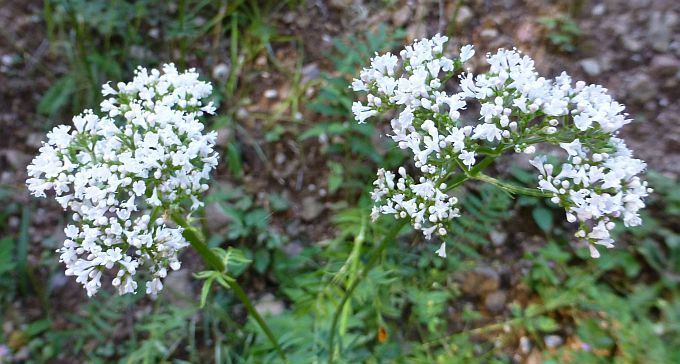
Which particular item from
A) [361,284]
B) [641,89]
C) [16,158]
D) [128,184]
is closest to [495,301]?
[361,284]

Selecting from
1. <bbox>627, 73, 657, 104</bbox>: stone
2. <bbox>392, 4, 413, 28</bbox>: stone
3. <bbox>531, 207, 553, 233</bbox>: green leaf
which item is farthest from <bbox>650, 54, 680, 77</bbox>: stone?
<bbox>392, 4, 413, 28</bbox>: stone

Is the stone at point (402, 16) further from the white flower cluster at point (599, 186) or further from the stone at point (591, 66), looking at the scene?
the white flower cluster at point (599, 186)

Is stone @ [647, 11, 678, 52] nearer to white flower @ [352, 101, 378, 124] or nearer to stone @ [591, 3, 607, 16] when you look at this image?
stone @ [591, 3, 607, 16]

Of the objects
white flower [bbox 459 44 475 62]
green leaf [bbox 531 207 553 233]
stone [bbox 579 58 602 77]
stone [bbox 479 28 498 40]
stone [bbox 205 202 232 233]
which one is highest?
stone [bbox 479 28 498 40]

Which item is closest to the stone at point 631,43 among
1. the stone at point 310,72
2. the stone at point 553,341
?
the stone at point 553,341

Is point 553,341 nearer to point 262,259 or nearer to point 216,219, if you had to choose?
point 262,259
